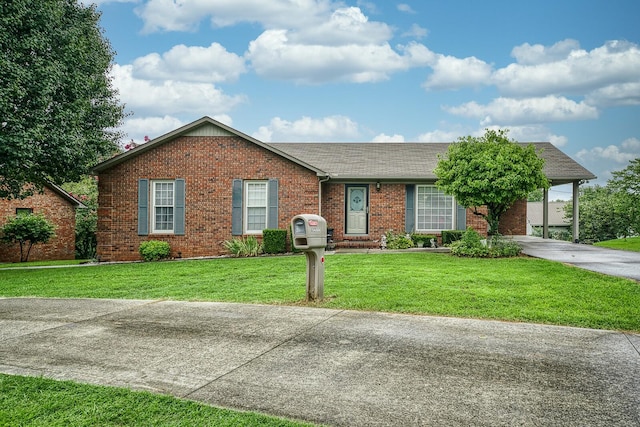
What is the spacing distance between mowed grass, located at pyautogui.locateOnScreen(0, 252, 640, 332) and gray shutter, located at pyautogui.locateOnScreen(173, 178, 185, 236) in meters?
2.91

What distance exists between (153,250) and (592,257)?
43.5 ft

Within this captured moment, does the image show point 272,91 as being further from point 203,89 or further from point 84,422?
point 84,422

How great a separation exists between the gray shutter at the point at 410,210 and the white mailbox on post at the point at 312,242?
36.1 feet

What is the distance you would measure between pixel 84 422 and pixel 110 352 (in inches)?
69.1

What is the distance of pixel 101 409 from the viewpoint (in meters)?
3.46

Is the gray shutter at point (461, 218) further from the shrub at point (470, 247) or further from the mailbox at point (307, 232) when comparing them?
the mailbox at point (307, 232)

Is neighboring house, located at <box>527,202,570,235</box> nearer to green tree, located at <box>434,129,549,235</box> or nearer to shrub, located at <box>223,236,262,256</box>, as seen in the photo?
green tree, located at <box>434,129,549,235</box>

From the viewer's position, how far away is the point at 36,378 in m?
4.11

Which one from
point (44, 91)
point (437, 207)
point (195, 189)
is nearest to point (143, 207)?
point (195, 189)

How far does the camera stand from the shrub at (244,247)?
53.0ft

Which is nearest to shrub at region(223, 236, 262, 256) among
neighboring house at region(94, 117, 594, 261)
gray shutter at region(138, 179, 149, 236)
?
neighboring house at region(94, 117, 594, 261)

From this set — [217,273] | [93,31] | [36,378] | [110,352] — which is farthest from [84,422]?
[93,31]

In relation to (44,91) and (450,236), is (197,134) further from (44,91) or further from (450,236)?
(450,236)

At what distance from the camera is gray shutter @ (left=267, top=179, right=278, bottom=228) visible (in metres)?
16.9
